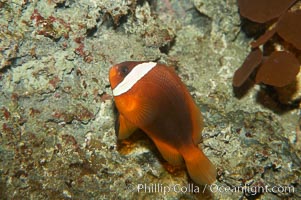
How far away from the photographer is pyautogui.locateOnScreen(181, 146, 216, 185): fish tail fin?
1.94 meters

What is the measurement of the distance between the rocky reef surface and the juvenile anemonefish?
393 millimetres

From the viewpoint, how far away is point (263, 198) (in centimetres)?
245

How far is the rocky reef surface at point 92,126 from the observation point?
2.15m

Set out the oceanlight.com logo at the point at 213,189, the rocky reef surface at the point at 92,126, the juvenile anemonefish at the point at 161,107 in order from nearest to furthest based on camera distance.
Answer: the juvenile anemonefish at the point at 161,107 → the rocky reef surface at the point at 92,126 → the oceanlight.com logo at the point at 213,189

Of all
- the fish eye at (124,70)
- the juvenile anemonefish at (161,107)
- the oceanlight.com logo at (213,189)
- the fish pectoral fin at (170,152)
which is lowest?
the oceanlight.com logo at (213,189)

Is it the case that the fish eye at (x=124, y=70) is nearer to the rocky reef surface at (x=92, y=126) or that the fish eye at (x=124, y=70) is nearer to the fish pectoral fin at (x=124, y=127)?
the fish pectoral fin at (x=124, y=127)

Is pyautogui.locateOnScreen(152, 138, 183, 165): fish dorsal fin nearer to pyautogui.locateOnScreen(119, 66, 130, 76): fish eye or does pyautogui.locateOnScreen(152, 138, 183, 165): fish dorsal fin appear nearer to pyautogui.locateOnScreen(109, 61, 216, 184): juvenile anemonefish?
pyautogui.locateOnScreen(109, 61, 216, 184): juvenile anemonefish

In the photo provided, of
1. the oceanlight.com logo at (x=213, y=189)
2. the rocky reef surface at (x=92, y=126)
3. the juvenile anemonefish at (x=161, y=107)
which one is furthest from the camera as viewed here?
the oceanlight.com logo at (x=213, y=189)

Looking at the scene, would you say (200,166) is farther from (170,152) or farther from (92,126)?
(92,126)

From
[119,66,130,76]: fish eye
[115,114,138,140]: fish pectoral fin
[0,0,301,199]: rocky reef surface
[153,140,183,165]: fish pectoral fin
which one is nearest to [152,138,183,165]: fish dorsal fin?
[153,140,183,165]: fish pectoral fin

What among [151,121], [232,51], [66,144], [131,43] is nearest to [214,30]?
[232,51]

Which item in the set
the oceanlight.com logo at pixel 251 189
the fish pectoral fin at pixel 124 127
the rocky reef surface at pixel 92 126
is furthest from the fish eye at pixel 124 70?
the oceanlight.com logo at pixel 251 189

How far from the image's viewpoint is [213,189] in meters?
2.38

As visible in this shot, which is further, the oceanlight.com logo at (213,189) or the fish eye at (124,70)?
the oceanlight.com logo at (213,189)
